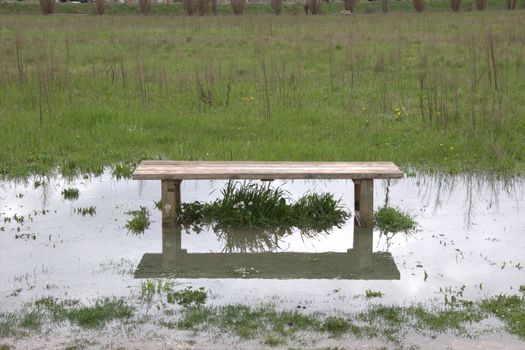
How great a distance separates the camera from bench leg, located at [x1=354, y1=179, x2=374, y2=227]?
7766 mm

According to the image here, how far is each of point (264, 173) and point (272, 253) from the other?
76cm

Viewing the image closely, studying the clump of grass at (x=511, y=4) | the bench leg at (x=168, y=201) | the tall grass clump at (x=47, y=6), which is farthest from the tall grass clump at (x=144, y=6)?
the bench leg at (x=168, y=201)

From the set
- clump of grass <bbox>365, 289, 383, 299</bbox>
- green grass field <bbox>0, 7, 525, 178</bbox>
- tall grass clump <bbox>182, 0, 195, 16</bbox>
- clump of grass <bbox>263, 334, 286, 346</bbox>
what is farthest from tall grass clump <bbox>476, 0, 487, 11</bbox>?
clump of grass <bbox>263, 334, 286, 346</bbox>

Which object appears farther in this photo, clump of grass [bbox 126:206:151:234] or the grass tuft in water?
clump of grass [bbox 126:206:151:234]

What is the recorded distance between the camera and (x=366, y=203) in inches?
311

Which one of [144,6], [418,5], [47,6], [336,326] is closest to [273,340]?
[336,326]

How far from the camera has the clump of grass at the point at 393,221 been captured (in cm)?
793

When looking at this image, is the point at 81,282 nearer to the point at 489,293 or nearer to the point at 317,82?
the point at 489,293

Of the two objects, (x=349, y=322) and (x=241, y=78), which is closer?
(x=349, y=322)

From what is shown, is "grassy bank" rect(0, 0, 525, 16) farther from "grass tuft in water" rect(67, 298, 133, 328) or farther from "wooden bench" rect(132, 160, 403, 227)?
"grass tuft in water" rect(67, 298, 133, 328)

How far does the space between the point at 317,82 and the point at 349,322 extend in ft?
31.6

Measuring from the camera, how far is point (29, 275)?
6570 millimetres

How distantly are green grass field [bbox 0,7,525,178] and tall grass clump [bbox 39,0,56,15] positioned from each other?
15.2 meters

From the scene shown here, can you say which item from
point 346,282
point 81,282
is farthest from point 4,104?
point 346,282
